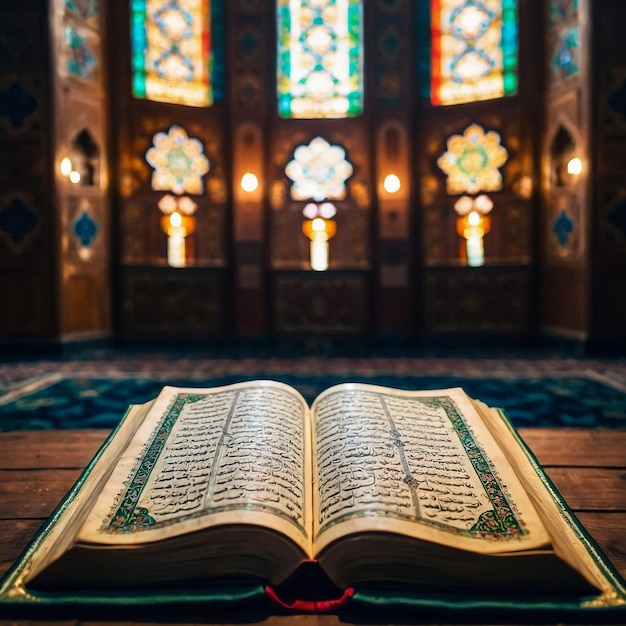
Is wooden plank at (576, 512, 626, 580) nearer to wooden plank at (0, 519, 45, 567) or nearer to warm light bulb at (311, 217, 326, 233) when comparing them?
wooden plank at (0, 519, 45, 567)

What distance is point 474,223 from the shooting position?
7.38m

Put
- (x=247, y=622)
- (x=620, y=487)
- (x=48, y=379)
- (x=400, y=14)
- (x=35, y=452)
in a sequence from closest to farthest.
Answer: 1. (x=247, y=622)
2. (x=620, y=487)
3. (x=35, y=452)
4. (x=48, y=379)
5. (x=400, y=14)

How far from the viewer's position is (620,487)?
1.27m

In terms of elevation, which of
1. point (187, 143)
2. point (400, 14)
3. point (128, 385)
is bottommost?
point (128, 385)

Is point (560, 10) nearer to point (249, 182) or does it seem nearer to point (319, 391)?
point (249, 182)

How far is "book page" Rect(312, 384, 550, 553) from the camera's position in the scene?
84cm

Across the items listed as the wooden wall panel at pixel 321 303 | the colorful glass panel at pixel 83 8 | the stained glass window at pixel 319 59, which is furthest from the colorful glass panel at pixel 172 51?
the wooden wall panel at pixel 321 303

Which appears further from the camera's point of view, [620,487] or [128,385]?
[128,385]

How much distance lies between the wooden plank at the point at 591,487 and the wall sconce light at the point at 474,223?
20.2 feet

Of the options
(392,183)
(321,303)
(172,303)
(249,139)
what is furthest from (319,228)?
(172,303)

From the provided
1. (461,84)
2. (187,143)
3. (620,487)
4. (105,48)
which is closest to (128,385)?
(620,487)

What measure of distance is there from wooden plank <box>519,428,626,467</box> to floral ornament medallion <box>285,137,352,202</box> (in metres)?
6.08

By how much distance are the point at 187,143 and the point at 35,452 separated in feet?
21.0

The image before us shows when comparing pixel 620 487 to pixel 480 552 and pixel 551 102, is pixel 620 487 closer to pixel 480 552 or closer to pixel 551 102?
pixel 480 552
